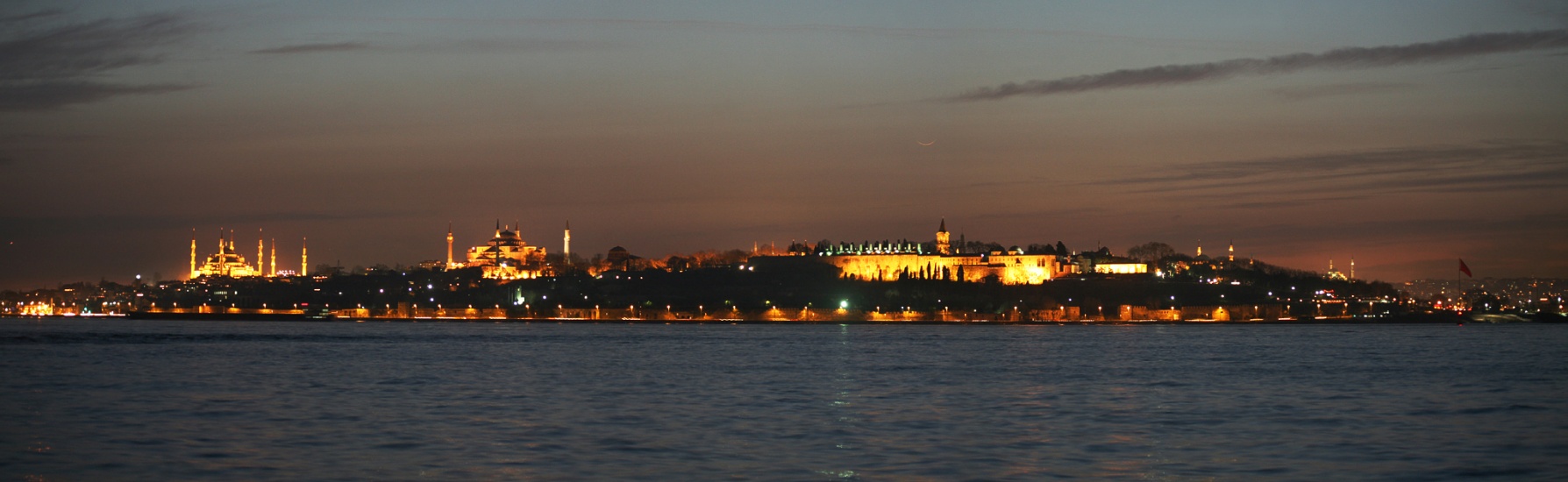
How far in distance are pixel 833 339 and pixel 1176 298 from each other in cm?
8527

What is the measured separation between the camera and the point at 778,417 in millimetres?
34125

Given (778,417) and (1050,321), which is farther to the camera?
(1050,321)

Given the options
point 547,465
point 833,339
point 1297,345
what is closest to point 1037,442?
point 547,465

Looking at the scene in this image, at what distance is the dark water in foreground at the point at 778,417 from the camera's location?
24969mm

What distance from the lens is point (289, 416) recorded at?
112 feet

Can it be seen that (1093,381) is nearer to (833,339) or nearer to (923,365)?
(923,365)

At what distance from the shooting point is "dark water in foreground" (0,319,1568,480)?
25.0m

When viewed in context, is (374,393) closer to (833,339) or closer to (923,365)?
(923,365)

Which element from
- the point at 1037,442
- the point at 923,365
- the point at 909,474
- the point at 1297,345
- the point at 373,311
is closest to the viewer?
the point at 909,474

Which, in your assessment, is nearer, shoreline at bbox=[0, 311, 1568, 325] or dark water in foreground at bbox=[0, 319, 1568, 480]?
dark water in foreground at bbox=[0, 319, 1568, 480]

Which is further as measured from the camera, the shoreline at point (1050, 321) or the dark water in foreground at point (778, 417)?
the shoreline at point (1050, 321)

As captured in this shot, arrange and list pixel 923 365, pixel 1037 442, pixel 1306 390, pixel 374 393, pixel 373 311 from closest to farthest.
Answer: pixel 1037 442 < pixel 374 393 < pixel 1306 390 < pixel 923 365 < pixel 373 311

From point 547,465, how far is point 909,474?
5.85 metres

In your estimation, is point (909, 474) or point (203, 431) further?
point (203, 431)
